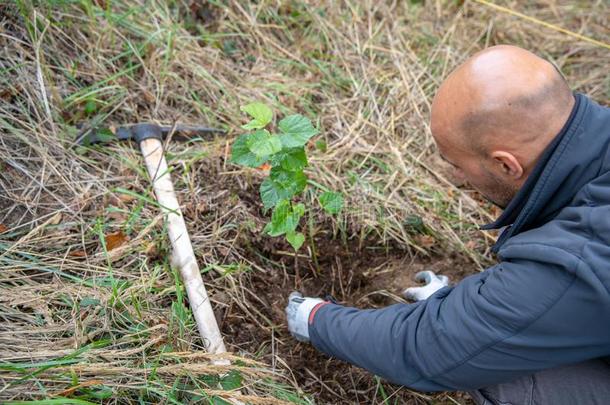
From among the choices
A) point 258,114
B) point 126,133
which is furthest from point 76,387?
point 126,133

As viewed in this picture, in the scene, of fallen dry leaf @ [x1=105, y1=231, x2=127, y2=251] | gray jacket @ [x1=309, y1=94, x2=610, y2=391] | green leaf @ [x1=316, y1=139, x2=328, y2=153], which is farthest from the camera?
green leaf @ [x1=316, y1=139, x2=328, y2=153]

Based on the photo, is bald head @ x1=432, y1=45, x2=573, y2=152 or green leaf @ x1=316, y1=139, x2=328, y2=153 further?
green leaf @ x1=316, y1=139, x2=328, y2=153

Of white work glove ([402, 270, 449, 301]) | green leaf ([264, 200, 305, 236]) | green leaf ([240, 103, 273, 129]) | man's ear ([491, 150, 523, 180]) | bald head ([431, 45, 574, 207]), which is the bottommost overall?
white work glove ([402, 270, 449, 301])

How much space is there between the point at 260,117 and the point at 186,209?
67 cm

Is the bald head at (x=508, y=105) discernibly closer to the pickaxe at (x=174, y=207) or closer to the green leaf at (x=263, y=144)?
the green leaf at (x=263, y=144)

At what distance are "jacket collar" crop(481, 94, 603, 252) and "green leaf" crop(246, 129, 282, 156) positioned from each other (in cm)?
75

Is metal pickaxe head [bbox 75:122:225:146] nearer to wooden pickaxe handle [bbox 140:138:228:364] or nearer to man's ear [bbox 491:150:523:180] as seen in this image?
wooden pickaxe handle [bbox 140:138:228:364]

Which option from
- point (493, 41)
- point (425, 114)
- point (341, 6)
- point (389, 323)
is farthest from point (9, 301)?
point (493, 41)

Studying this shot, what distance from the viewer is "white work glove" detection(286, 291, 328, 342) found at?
6.84 feet

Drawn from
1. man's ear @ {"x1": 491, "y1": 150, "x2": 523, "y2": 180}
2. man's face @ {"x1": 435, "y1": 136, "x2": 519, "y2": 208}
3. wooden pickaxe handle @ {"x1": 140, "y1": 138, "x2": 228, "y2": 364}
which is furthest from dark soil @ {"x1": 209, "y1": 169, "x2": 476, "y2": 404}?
man's ear @ {"x1": 491, "y1": 150, "x2": 523, "y2": 180}

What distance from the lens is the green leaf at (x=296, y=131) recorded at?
191 cm

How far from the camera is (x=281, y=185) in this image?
1986mm

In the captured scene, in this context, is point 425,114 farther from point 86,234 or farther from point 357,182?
point 86,234

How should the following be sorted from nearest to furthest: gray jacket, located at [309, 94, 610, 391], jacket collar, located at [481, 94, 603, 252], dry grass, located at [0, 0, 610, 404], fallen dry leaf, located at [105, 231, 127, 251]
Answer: gray jacket, located at [309, 94, 610, 391] < jacket collar, located at [481, 94, 603, 252] < dry grass, located at [0, 0, 610, 404] < fallen dry leaf, located at [105, 231, 127, 251]
